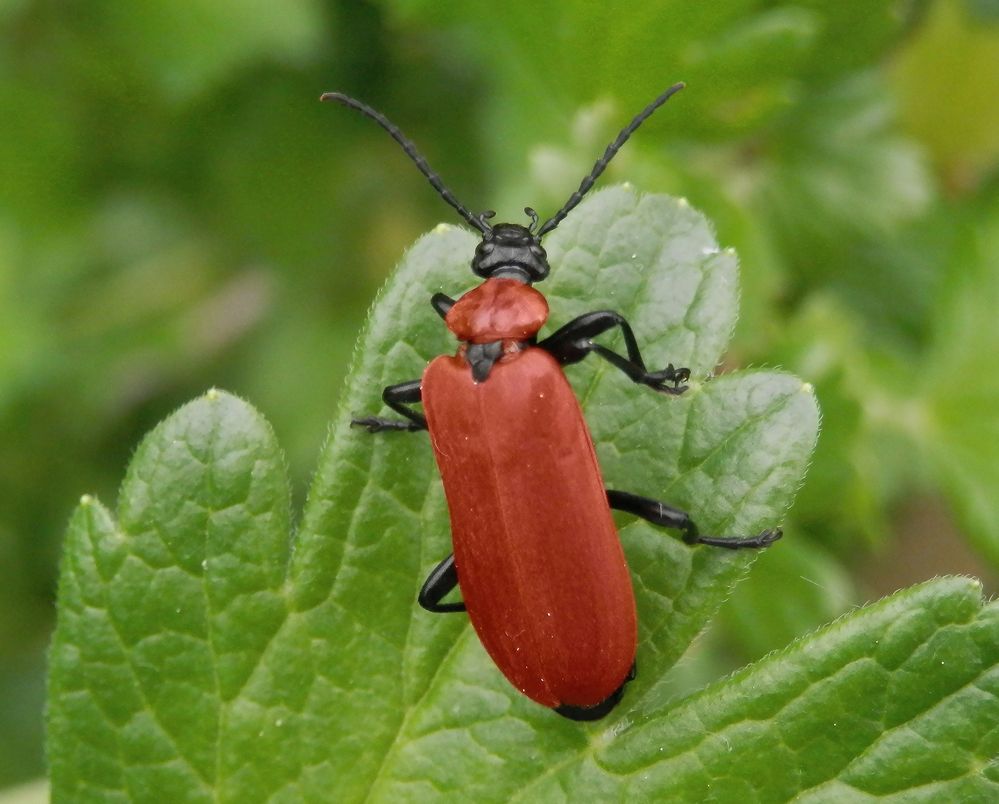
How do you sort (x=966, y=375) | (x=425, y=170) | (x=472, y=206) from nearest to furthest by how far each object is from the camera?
(x=425, y=170) → (x=966, y=375) → (x=472, y=206)

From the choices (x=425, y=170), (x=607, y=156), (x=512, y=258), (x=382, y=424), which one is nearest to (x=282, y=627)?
(x=382, y=424)

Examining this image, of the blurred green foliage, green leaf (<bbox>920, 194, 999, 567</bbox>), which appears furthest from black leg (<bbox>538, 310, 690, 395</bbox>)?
green leaf (<bbox>920, 194, 999, 567</bbox>)

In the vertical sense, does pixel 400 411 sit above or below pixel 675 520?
above

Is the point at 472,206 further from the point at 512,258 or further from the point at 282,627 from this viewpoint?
the point at 282,627

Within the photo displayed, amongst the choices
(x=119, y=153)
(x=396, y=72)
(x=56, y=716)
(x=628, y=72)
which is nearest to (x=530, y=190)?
(x=628, y=72)

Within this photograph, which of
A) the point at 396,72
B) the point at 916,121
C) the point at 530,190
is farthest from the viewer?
the point at 396,72

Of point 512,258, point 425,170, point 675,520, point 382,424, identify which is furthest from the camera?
point 425,170

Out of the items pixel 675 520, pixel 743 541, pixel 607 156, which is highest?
pixel 607 156

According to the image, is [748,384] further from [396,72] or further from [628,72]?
[396,72]
